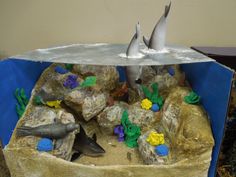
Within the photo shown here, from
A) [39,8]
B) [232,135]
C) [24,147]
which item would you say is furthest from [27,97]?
[232,135]

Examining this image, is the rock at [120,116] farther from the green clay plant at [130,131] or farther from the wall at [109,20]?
the wall at [109,20]

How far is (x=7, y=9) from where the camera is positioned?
1.34m

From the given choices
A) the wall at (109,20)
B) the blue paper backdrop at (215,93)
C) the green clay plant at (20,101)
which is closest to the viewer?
the blue paper backdrop at (215,93)

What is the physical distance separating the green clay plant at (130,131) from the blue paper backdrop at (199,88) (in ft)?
1.02

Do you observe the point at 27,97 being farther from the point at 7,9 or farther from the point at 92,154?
the point at 7,9

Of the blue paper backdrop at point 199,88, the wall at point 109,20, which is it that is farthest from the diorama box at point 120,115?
the wall at point 109,20

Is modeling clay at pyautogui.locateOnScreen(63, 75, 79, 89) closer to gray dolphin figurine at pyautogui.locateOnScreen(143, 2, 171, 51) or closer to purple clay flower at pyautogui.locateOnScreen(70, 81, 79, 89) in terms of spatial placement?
purple clay flower at pyautogui.locateOnScreen(70, 81, 79, 89)

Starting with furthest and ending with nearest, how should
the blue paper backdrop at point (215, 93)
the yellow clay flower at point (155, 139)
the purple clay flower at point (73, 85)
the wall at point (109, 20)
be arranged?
the wall at point (109, 20) < the purple clay flower at point (73, 85) < the yellow clay flower at point (155, 139) < the blue paper backdrop at point (215, 93)

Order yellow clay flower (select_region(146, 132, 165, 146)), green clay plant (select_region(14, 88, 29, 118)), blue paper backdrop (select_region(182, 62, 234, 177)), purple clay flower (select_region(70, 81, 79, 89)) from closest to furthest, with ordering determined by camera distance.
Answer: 1. blue paper backdrop (select_region(182, 62, 234, 177))
2. yellow clay flower (select_region(146, 132, 165, 146))
3. green clay plant (select_region(14, 88, 29, 118))
4. purple clay flower (select_region(70, 81, 79, 89))

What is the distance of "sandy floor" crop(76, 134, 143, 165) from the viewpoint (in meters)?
0.91

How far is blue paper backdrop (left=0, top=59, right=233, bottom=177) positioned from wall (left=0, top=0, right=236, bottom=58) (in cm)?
35

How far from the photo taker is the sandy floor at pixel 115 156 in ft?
2.97

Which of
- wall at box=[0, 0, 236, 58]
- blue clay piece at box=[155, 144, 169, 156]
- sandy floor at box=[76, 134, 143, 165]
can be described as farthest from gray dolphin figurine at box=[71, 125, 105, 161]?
wall at box=[0, 0, 236, 58]

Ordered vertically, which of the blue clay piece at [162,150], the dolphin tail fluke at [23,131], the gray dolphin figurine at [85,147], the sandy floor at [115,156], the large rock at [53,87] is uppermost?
the large rock at [53,87]
